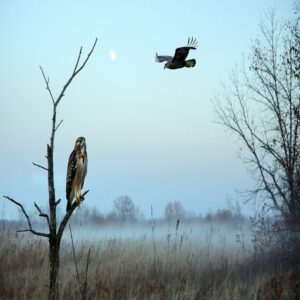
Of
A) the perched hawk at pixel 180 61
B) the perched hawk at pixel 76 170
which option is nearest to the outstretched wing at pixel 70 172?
the perched hawk at pixel 76 170

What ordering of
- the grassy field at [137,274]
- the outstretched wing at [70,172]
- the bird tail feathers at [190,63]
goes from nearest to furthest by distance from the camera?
the outstretched wing at [70,172]
the bird tail feathers at [190,63]
the grassy field at [137,274]

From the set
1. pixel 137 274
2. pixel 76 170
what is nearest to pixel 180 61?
pixel 76 170

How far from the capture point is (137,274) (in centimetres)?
793

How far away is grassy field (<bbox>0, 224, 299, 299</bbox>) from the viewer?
19.8ft

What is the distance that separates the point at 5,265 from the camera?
8.48 m

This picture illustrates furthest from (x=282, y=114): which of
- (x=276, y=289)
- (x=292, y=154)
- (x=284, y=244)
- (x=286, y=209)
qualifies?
(x=276, y=289)

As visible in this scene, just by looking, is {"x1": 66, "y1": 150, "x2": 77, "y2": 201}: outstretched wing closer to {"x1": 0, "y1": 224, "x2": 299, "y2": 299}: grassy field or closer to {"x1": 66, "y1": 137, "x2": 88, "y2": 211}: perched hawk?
{"x1": 66, "y1": 137, "x2": 88, "y2": 211}: perched hawk

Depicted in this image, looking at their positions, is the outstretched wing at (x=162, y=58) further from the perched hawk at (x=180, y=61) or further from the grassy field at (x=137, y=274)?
the grassy field at (x=137, y=274)

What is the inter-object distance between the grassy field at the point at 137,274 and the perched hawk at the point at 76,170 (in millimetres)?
1694

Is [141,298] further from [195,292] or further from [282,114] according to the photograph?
[282,114]

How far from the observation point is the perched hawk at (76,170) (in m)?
3.90

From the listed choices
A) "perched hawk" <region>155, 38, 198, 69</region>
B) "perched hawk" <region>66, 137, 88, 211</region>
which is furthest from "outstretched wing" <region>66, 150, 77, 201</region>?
"perched hawk" <region>155, 38, 198, 69</region>

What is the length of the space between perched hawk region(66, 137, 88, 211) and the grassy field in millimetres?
1694

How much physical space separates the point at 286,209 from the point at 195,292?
18.1 ft
